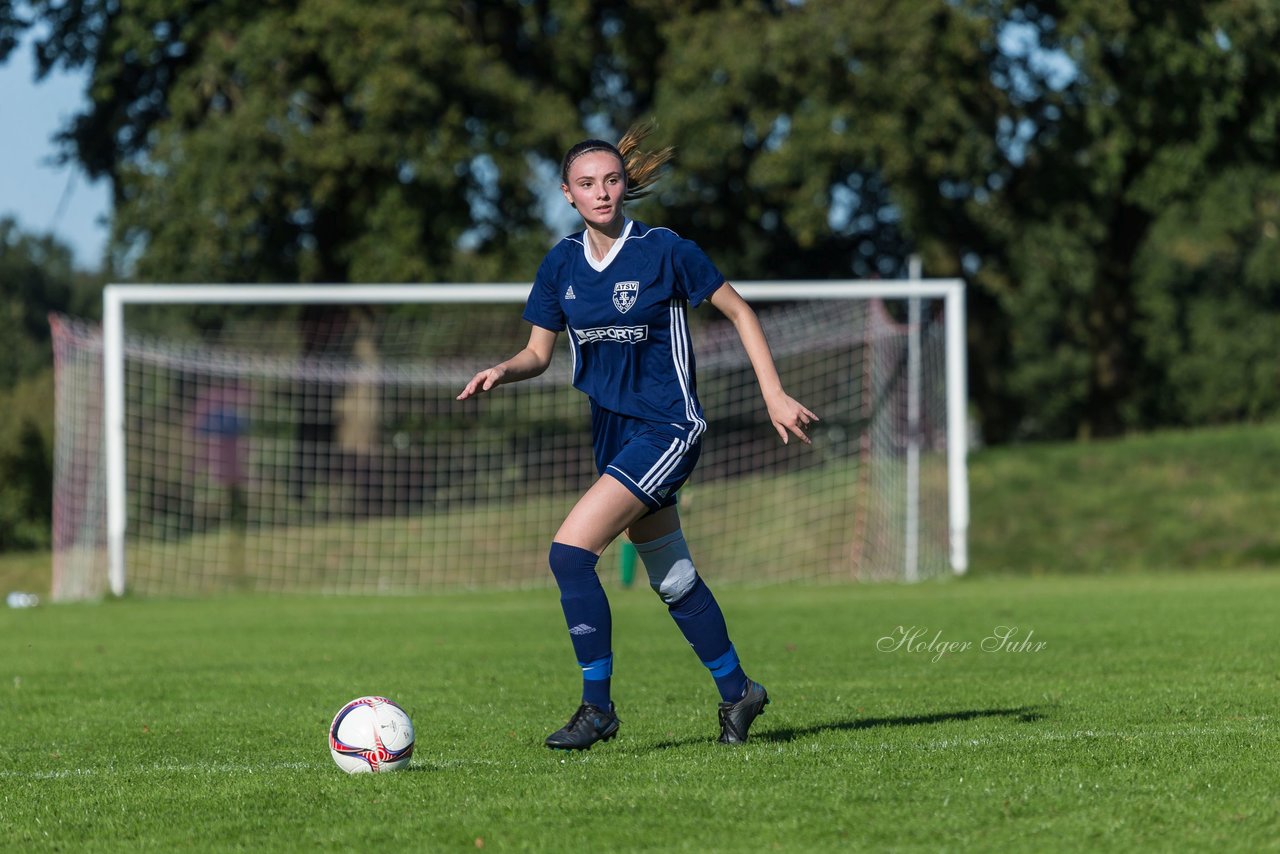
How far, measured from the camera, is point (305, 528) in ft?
71.1

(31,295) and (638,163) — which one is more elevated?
(31,295)

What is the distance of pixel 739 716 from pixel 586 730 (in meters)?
0.56

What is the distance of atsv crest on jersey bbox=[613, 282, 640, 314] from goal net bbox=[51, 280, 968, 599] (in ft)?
38.7

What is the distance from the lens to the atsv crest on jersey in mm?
5797

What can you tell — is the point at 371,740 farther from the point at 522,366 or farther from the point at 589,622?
the point at 522,366

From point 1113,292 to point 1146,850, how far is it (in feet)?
92.6

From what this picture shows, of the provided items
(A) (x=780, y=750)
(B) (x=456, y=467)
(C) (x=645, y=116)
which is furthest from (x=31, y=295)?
(A) (x=780, y=750)

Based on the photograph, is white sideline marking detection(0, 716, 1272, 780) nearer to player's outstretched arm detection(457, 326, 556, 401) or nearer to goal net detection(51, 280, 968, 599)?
player's outstretched arm detection(457, 326, 556, 401)

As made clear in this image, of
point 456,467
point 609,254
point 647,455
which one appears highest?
point 609,254

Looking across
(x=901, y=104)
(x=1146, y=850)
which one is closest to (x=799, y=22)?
(x=901, y=104)

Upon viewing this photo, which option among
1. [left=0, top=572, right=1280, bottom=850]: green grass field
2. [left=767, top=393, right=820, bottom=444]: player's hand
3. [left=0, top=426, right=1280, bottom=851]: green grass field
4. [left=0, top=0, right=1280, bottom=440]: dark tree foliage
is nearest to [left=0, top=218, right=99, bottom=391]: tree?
[left=0, top=0, right=1280, bottom=440]: dark tree foliage

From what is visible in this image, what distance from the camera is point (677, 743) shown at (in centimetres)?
600

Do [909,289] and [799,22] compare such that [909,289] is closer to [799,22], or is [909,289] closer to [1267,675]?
[799,22]

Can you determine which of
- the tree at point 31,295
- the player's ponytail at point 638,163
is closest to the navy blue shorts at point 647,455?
the player's ponytail at point 638,163
